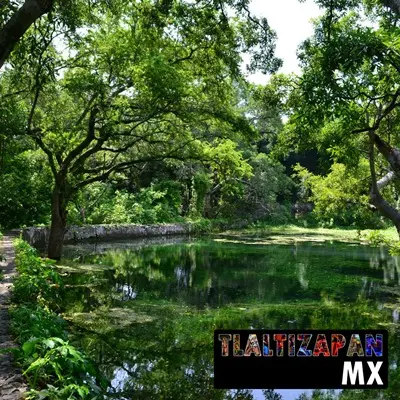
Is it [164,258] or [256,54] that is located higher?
[256,54]

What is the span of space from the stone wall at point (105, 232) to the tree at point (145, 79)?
13.5 ft

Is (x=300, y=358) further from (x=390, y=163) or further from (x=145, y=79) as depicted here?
(x=145, y=79)

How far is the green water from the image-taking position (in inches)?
232

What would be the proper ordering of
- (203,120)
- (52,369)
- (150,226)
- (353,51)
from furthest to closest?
1. (150,226)
2. (203,120)
3. (353,51)
4. (52,369)

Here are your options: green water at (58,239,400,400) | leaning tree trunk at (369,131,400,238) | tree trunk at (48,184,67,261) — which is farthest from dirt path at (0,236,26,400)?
leaning tree trunk at (369,131,400,238)

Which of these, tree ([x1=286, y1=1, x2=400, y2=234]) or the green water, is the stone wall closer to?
the green water

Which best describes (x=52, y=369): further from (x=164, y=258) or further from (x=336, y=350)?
(x=164, y=258)

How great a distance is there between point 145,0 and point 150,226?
18467 mm

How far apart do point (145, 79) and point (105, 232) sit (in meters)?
14.4

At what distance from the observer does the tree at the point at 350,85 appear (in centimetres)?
561

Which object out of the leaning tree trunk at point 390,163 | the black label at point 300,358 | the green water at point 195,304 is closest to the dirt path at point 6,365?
the green water at point 195,304

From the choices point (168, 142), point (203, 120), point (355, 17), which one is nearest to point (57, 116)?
point (168, 142)

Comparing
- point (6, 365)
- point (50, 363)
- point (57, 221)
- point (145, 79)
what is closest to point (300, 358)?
point (50, 363)

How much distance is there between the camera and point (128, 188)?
32.4 meters
